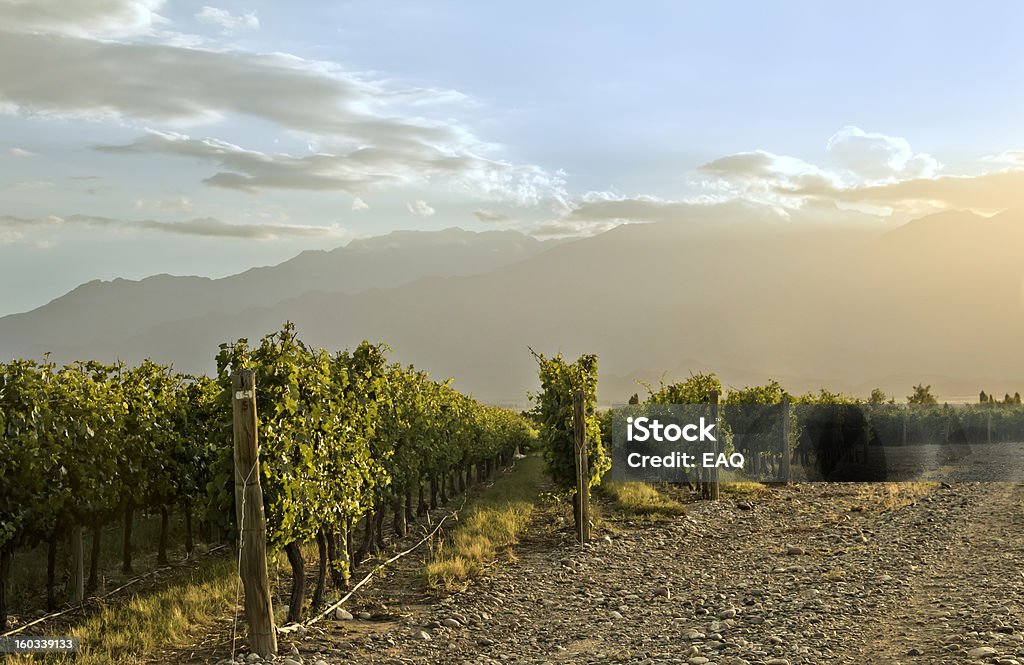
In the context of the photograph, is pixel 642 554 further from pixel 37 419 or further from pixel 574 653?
pixel 37 419

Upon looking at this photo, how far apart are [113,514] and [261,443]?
7.14m

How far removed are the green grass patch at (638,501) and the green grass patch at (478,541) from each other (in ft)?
7.36

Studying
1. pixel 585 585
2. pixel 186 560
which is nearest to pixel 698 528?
pixel 585 585

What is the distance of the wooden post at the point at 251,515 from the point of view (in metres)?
9.91

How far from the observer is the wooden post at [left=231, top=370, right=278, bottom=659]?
9.91 m

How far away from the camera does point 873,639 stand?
10195 mm

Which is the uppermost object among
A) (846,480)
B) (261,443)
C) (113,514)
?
(261,443)

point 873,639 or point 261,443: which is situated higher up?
point 261,443

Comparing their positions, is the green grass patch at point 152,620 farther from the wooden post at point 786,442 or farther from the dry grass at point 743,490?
the wooden post at point 786,442

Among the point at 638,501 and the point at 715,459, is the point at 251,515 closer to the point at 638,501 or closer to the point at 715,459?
the point at 638,501

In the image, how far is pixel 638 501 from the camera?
77.5 feet

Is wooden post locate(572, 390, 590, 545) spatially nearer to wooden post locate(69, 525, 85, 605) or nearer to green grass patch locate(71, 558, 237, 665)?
green grass patch locate(71, 558, 237, 665)

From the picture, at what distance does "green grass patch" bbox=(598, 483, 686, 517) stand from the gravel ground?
79.3 inches

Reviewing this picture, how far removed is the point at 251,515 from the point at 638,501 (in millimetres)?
15242
